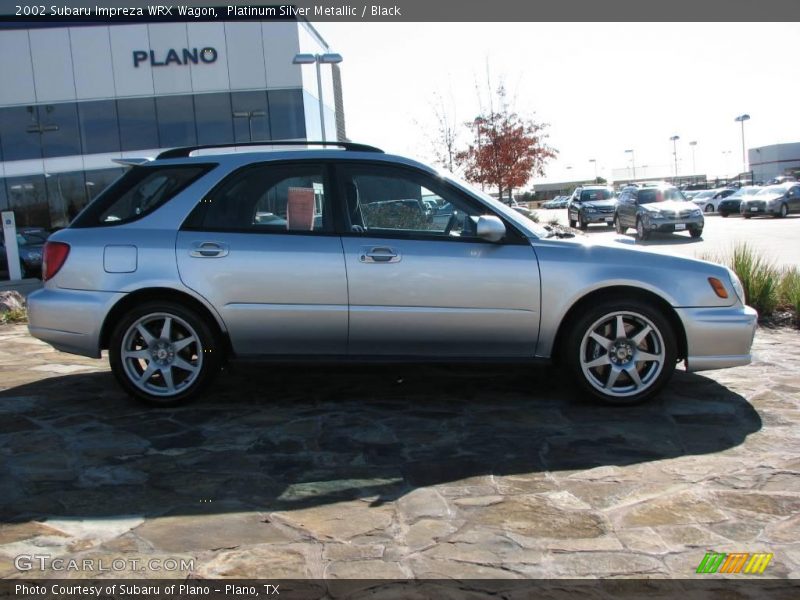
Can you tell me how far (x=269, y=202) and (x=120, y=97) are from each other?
26849mm

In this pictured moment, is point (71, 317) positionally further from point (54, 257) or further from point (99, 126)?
point (99, 126)

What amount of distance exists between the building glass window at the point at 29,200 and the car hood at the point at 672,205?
22958 millimetres

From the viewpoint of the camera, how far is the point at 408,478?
374 centimetres

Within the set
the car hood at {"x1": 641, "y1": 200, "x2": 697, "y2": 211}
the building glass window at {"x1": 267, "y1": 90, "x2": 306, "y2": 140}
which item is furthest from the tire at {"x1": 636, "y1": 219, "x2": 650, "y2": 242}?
the building glass window at {"x1": 267, "y1": 90, "x2": 306, "y2": 140}

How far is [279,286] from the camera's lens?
189 inches

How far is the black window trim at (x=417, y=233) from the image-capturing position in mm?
4797

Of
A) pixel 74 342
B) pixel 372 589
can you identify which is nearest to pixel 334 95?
pixel 74 342

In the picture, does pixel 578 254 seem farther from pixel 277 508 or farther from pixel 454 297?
pixel 277 508

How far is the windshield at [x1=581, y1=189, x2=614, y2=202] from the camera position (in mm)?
30641

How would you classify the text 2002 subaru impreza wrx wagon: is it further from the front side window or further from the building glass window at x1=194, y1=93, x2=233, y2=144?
the building glass window at x1=194, y1=93, x2=233, y2=144

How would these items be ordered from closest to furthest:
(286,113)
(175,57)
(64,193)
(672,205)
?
(672,205), (175,57), (64,193), (286,113)

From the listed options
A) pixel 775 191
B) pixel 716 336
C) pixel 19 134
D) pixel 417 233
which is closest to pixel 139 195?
pixel 417 233

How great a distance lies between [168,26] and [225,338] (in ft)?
90.4

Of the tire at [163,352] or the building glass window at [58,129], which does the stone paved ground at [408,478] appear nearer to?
the tire at [163,352]
